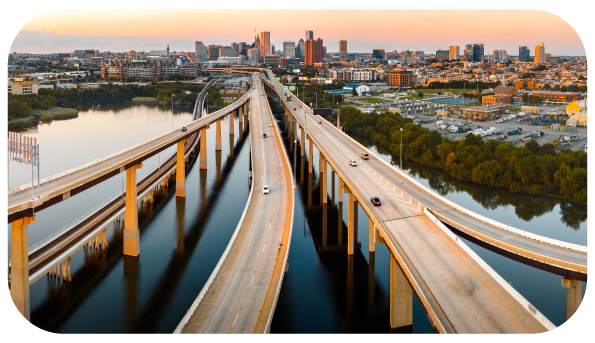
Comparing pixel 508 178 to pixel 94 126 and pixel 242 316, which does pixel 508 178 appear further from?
pixel 94 126

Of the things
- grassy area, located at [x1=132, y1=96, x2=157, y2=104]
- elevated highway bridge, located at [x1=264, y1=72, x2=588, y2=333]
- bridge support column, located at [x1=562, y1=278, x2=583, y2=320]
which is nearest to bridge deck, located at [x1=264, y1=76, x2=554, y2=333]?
elevated highway bridge, located at [x1=264, y1=72, x2=588, y2=333]

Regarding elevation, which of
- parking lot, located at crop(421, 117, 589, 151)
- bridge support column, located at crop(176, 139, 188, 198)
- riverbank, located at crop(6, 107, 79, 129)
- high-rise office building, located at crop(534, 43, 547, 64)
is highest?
high-rise office building, located at crop(534, 43, 547, 64)

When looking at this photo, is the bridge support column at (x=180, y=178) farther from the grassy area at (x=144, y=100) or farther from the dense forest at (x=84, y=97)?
the grassy area at (x=144, y=100)

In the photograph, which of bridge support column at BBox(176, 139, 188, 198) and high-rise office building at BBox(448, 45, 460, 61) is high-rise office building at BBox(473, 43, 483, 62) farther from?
bridge support column at BBox(176, 139, 188, 198)

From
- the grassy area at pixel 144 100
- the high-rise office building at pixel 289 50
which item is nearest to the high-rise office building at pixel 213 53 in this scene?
the high-rise office building at pixel 289 50

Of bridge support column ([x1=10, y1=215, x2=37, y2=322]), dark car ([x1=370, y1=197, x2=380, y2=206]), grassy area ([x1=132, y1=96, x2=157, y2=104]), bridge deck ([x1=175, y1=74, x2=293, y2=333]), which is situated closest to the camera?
bridge deck ([x1=175, y1=74, x2=293, y2=333])

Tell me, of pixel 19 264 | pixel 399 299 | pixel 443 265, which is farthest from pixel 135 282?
pixel 443 265
